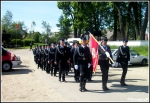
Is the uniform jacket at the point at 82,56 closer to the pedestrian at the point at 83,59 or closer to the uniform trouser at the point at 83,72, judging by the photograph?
the pedestrian at the point at 83,59

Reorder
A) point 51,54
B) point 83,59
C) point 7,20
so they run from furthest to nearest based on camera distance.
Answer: point 7,20
point 51,54
point 83,59

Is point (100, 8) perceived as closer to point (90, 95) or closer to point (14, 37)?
point (14, 37)

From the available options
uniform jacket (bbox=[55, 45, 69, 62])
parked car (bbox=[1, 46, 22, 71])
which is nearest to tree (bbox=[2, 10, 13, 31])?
parked car (bbox=[1, 46, 22, 71])

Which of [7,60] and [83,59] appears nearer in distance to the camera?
[83,59]

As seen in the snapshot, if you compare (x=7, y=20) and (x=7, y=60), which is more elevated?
(x=7, y=20)

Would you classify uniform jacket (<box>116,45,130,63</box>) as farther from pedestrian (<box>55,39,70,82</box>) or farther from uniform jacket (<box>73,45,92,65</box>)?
pedestrian (<box>55,39,70,82</box>)

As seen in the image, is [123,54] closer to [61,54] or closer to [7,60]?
[61,54]

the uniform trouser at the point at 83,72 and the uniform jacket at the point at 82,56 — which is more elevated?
the uniform jacket at the point at 82,56

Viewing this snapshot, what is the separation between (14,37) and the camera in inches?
2913

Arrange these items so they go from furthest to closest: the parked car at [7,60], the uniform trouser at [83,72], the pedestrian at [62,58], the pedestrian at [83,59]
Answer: the parked car at [7,60]
the pedestrian at [62,58]
the pedestrian at [83,59]
the uniform trouser at [83,72]

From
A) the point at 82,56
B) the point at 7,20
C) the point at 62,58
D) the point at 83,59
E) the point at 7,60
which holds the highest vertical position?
the point at 7,20

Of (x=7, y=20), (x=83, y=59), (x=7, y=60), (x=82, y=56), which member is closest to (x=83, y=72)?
(x=83, y=59)

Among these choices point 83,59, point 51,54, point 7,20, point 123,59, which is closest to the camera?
point 83,59

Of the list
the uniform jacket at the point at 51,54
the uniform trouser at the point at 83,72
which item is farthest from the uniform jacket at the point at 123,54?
the uniform jacket at the point at 51,54
